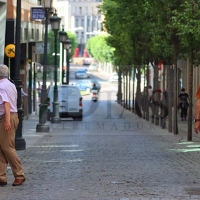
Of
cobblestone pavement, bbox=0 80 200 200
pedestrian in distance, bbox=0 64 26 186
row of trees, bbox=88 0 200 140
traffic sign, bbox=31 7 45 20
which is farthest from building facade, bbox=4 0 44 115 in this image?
pedestrian in distance, bbox=0 64 26 186

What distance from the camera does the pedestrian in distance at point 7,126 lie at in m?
12.8

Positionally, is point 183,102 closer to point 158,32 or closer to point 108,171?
point 158,32

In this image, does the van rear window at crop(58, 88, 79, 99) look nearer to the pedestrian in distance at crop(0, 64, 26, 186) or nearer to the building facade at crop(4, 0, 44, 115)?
the building facade at crop(4, 0, 44, 115)

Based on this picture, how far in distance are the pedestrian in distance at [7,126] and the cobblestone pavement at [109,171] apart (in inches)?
10.2

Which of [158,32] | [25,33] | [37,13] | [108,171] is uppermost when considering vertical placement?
[37,13]


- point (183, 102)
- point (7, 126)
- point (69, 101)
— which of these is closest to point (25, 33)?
point (69, 101)

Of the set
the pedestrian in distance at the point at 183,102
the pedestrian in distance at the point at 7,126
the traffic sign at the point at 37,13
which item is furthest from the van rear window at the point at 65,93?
the pedestrian in distance at the point at 7,126

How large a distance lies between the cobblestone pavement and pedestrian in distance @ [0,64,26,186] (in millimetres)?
259

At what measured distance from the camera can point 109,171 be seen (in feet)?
50.1

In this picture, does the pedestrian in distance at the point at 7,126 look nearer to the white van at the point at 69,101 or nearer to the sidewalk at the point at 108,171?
the sidewalk at the point at 108,171

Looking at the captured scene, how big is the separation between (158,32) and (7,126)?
1840cm

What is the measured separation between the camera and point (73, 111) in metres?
Answer: 43.7

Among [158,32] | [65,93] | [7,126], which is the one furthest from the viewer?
[65,93]

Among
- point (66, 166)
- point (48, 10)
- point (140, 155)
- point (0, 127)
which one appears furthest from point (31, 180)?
point (48, 10)
